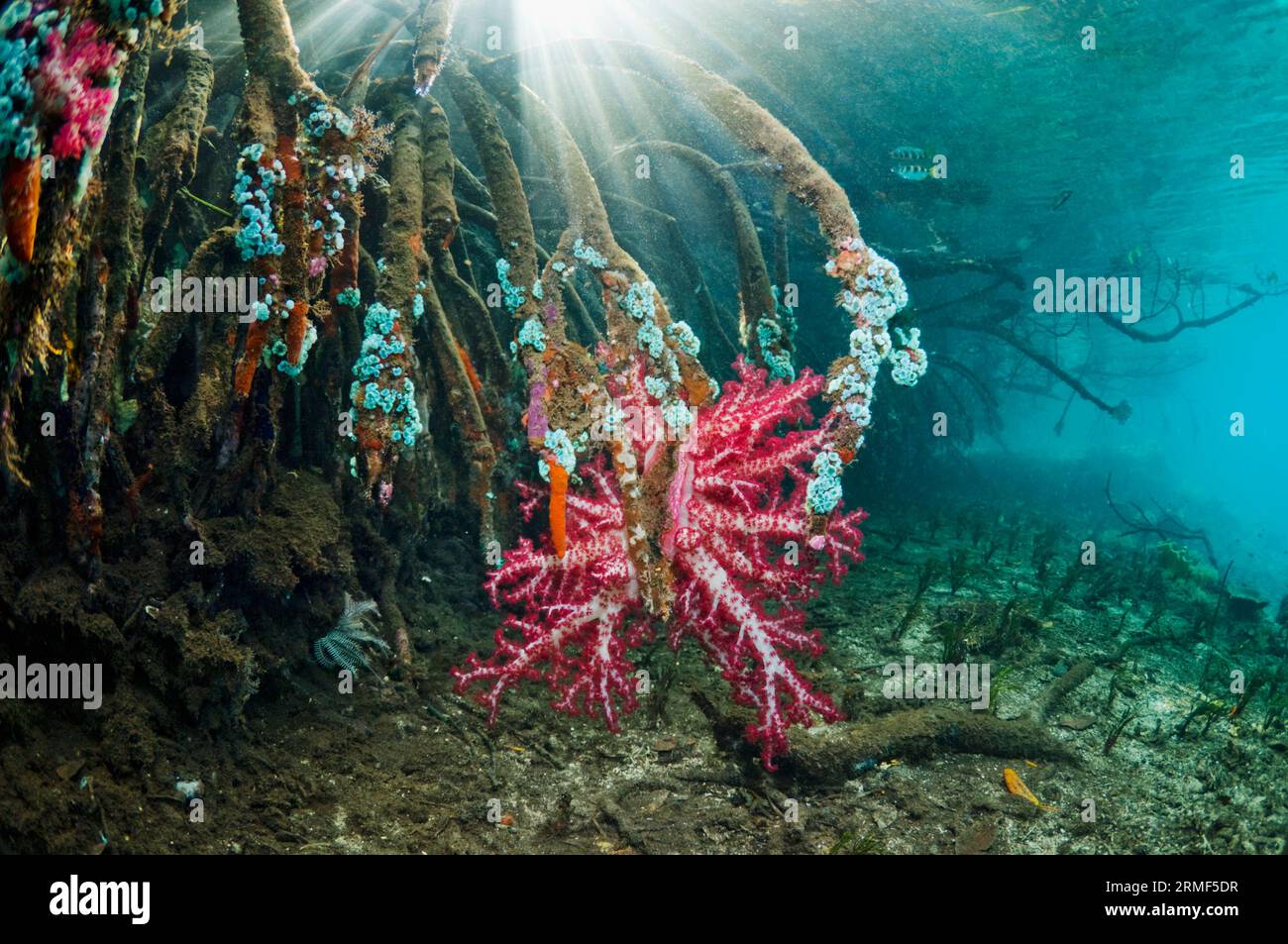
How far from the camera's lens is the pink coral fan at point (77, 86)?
1.24 metres

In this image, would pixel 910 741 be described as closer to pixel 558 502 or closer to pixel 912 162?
pixel 558 502

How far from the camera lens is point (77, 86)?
1274 mm

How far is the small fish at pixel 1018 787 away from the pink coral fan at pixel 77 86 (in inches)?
165

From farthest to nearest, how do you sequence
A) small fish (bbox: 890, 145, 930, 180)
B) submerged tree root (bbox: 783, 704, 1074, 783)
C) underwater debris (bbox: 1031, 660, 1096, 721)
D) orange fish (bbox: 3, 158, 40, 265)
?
small fish (bbox: 890, 145, 930, 180) < underwater debris (bbox: 1031, 660, 1096, 721) < submerged tree root (bbox: 783, 704, 1074, 783) < orange fish (bbox: 3, 158, 40, 265)

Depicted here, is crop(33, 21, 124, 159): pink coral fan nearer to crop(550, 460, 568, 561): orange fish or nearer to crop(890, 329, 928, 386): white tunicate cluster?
crop(550, 460, 568, 561): orange fish

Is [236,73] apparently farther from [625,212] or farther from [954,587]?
[954,587]

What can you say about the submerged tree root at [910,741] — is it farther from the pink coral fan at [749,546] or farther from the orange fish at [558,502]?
the orange fish at [558,502]

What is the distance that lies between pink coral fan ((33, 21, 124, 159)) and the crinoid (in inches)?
95.8

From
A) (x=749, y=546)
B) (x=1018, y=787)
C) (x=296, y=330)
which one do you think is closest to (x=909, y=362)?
(x=749, y=546)

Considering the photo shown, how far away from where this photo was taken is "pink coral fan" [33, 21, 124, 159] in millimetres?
1237

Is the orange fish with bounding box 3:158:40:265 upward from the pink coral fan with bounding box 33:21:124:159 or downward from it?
downward

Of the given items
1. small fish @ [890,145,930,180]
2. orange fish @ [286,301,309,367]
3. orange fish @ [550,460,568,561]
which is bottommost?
orange fish @ [550,460,568,561]

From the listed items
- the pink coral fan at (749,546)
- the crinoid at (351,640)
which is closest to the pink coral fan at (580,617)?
the pink coral fan at (749,546)

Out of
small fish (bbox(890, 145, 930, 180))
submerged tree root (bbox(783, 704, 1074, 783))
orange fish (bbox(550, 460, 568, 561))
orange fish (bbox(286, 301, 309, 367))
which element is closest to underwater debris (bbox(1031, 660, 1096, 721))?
submerged tree root (bbox(783, 704, 1074, 783))
